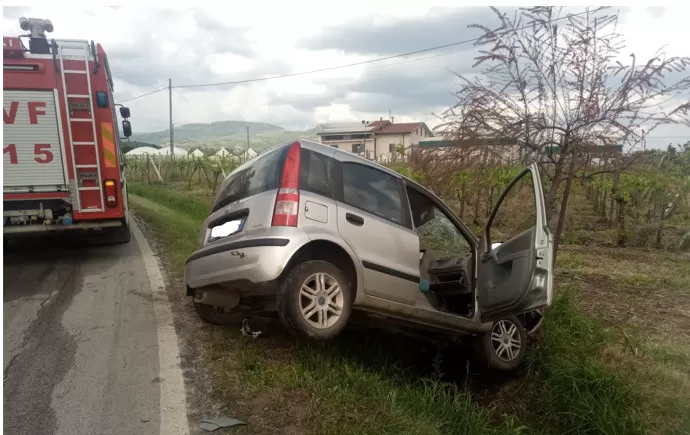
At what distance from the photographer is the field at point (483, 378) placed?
3.40 meters

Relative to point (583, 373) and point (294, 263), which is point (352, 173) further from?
point (583, 373)

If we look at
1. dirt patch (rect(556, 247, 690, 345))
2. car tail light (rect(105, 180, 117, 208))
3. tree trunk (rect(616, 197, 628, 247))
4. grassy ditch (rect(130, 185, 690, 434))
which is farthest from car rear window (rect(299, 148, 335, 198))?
tree trunk (rect(616, 197, 628, 247))

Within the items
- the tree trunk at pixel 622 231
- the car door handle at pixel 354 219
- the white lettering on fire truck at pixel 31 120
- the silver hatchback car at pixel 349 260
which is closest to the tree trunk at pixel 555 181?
the silver hatchback car at pixel 349 260

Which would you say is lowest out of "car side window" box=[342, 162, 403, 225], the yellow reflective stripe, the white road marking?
the white road marking

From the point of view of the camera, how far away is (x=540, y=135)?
18.8ft

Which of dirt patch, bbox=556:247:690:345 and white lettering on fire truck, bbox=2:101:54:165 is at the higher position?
white lettering on fire truck, bbox=2:101:54:165

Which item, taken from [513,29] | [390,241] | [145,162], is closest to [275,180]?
[390,241]

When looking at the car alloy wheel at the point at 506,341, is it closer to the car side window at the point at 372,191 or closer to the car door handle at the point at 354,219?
the car side window at the point at 372,191

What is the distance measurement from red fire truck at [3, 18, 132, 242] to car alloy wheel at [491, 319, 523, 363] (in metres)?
5.67

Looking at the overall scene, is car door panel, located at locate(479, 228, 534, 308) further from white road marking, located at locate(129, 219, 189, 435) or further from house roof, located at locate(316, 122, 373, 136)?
house roof, located at locate(316, 122, 373, 136)

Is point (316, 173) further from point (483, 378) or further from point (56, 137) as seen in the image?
point (56, 137)

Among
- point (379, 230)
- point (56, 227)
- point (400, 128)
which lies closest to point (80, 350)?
point (379, 230)

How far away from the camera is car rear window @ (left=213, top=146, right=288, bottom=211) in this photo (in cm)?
405

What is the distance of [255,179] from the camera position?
4.31m
